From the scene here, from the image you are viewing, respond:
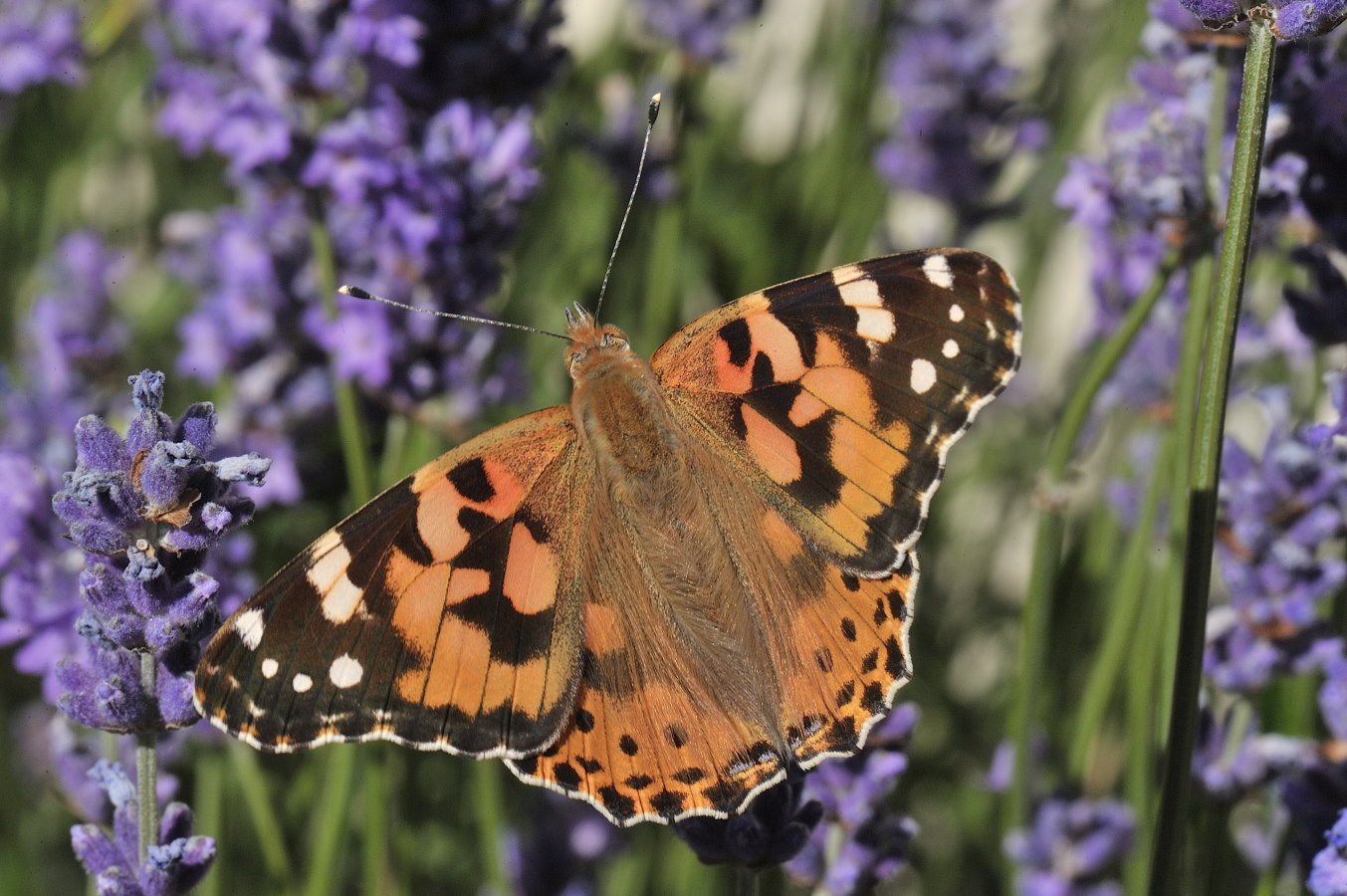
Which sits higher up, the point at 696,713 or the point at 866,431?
the point at 866,431

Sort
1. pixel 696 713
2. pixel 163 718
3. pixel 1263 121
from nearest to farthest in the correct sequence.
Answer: pixel 1263 121, pixel 163 718, pixel 696 713

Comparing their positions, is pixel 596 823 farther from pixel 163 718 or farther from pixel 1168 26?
pixel 1168 26

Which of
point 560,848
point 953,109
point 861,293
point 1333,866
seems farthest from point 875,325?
point 953,109

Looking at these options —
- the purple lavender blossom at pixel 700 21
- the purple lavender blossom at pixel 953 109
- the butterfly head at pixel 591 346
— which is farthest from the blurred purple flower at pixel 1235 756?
the purple lavender blossom at pixel 700 21

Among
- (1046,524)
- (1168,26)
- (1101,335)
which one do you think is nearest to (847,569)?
(1046,524)

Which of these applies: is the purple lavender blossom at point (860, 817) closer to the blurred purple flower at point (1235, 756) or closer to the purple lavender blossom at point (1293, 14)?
the blurred purple flower at point (1235, 756)

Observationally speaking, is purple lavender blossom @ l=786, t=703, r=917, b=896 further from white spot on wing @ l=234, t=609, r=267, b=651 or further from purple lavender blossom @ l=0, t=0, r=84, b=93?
purple lavender blossom @ l=0, t=0, r=84, b=93

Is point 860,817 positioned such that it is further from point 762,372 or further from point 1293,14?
point 1293,14
